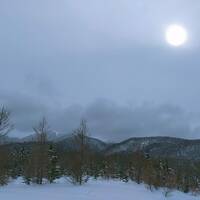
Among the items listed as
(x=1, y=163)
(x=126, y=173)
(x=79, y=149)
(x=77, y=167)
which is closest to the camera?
(x=1, y=163)

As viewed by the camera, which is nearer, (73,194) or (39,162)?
(73,194)

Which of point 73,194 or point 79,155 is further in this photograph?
point 79,155

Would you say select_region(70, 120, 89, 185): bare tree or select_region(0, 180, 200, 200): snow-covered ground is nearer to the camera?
select_region(0, 180, 200, 200): snow-covered ground

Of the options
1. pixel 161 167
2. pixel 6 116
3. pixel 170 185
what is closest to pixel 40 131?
pixel 6 116

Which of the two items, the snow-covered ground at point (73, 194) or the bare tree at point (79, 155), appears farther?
the bare tree at point (79, 155)

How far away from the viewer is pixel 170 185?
4300 cm

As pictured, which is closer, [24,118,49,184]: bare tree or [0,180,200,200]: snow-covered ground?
[0,180,200,200]: snow-covered ground

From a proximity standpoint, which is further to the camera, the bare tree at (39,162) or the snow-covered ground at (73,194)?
the bare tree at (39,162)

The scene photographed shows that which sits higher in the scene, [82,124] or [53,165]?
[82,124]

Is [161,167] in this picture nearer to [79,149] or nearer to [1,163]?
[79,149]

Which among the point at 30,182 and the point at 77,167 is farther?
the point at 30,182

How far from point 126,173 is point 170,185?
128 feet

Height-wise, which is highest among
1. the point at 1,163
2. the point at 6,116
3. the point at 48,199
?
the point at 6,116

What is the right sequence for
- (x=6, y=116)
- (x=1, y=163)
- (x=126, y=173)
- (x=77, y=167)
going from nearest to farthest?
(x=6, y=116) < (x=1, y=163) < (x=77, y=167) < (x=126, y=173)
